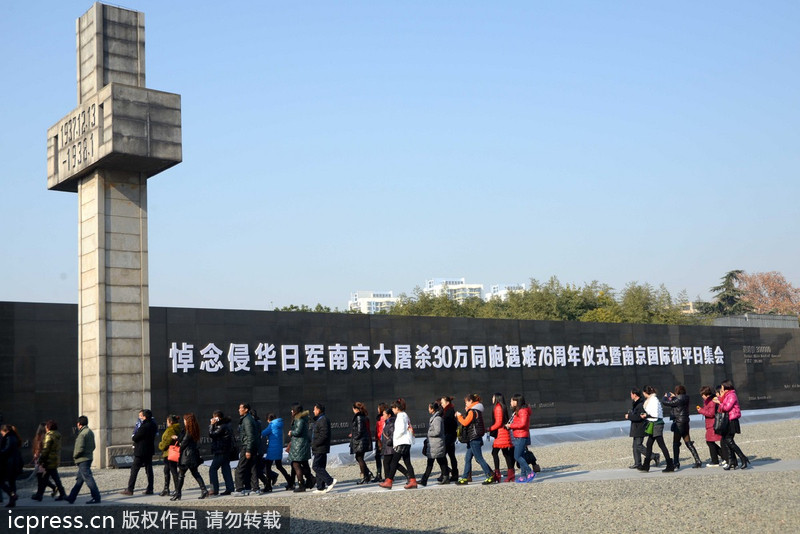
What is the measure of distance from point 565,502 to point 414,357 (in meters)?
15.2

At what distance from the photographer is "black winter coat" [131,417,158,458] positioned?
44.2 ft

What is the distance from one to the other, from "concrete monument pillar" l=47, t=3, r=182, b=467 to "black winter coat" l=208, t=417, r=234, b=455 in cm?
562

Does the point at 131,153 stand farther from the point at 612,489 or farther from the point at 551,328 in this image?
the point at 551,328

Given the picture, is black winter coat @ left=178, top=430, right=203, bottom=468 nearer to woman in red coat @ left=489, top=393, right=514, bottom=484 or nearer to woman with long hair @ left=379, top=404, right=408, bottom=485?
woman with long hair @ left=379, top=404, right=408, bottom=485

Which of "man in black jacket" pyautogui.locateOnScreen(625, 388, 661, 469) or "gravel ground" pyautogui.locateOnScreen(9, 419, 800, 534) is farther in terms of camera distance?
"man in black jacket" pyautogui.locateOnScreen(625, 388, 661, 469)

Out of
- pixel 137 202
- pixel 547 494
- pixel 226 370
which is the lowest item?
pixel 547 494

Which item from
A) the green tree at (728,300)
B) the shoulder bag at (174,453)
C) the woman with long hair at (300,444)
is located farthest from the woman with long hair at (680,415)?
the green tree at (728,300)

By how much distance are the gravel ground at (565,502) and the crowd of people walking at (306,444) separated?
37 centimetres

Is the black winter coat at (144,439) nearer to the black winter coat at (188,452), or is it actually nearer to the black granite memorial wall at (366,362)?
the black winter coat at (188,452)

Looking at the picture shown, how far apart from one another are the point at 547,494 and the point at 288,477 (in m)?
4.24

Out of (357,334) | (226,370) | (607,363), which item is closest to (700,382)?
(607,363)

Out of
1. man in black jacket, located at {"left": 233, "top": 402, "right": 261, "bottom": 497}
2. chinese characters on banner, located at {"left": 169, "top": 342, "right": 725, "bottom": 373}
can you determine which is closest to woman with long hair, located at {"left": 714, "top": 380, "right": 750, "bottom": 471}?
man in black jacket, located at {"left": 233, "top": 402, "right": 261, "bottom": 497}

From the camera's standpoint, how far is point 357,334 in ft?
82.1

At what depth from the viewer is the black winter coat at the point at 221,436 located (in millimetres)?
12977
